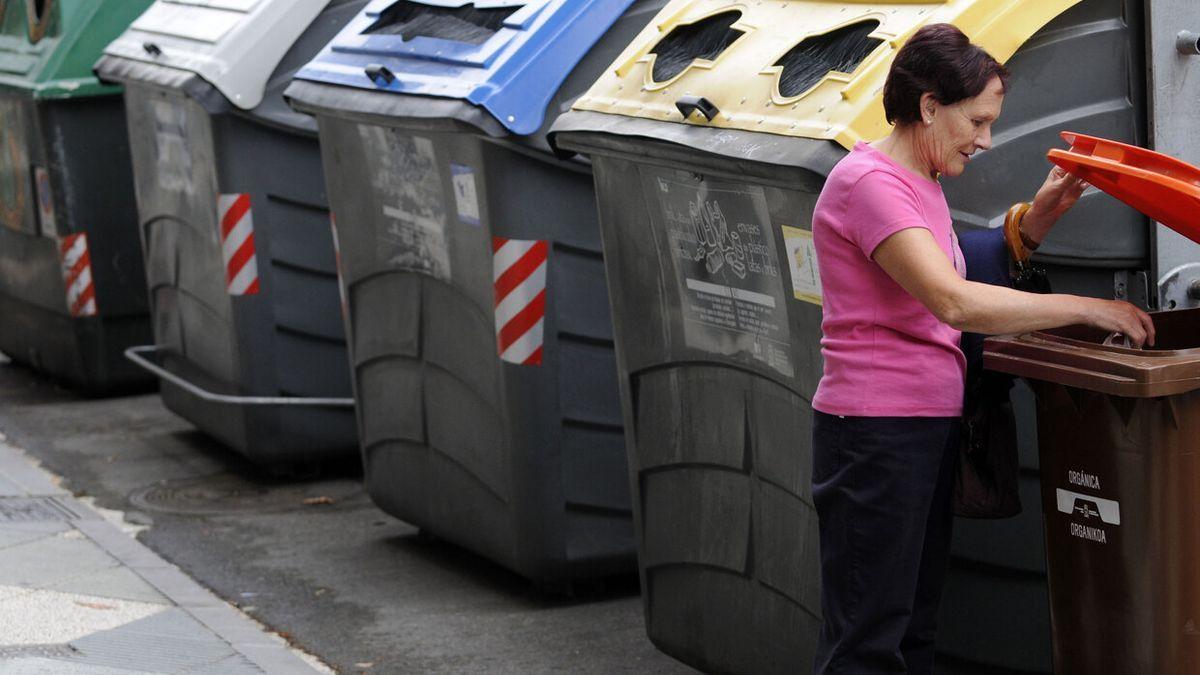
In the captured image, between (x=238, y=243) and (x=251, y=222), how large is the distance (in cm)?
9

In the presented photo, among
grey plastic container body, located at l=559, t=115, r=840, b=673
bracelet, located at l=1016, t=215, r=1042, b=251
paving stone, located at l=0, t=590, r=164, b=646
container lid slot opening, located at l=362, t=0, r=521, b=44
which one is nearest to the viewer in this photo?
bracelet, located at l=1016, t=215, r=1042, b=251

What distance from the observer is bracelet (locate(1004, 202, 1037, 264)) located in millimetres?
3502

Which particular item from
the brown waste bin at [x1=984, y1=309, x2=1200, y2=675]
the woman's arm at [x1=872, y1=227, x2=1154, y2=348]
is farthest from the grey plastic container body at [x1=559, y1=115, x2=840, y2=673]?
the brown waste bin at [x1=984, y1=309, x2=1200, y2=675]

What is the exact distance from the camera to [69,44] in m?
8.43

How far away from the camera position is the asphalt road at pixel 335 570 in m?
5.19

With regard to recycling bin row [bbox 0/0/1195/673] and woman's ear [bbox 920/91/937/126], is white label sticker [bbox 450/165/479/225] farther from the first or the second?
woman's ear [bbox 920/91/937/126]

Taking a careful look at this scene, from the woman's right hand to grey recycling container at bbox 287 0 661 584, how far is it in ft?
6.98

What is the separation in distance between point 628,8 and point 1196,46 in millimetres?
1989

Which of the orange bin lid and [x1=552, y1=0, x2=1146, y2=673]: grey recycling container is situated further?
[x1=552, y1=0, x2=1146, y2=673]: grey recycling container

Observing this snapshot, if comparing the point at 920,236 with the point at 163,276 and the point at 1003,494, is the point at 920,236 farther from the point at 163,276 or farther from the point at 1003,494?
the point at 163,276

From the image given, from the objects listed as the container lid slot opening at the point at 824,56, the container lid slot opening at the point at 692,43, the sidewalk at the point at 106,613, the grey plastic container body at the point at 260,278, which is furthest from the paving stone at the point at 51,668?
the grey plastic container body at the point at 260,278

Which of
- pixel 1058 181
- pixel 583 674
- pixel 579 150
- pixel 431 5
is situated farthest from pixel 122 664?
pixel 1058 181

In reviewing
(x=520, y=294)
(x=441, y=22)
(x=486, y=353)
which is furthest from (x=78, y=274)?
(x=520, y=294)

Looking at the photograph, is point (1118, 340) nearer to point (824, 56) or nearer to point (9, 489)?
point (824, 56)
